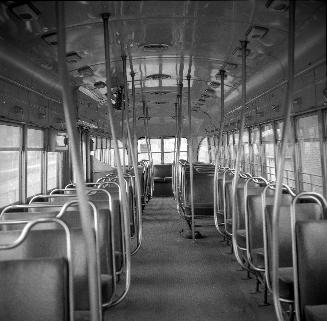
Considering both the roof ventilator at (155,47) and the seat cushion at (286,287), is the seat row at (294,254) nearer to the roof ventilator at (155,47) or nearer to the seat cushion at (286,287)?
the seat cushion at (286,287)

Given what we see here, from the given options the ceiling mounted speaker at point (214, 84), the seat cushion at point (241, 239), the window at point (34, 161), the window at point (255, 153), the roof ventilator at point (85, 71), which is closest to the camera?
the seat cushion at point (241, 239)

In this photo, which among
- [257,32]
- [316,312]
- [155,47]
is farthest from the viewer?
[155,47]

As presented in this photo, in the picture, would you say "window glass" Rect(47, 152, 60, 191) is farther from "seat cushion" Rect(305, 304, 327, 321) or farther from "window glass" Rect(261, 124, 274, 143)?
"seat cushion" Rect(305, 304, 327, 321)

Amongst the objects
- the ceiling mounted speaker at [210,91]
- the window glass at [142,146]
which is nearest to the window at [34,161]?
the ceiling mounted speaker at [210,91]

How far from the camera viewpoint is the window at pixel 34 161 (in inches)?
165

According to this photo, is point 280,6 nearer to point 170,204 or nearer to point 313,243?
point 313,243

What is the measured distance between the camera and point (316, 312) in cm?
194

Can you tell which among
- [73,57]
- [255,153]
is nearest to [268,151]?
[255,153]

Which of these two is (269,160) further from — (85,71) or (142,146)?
(142,146)

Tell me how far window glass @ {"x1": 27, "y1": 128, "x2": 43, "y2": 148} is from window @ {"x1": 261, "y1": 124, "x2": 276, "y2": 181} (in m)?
2.82

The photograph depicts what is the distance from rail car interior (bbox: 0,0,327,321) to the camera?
1.74 metres

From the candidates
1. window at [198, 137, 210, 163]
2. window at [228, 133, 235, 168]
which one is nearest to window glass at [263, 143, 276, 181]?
window at [228, 133, 235, 168]

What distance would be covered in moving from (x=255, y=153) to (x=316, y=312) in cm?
432

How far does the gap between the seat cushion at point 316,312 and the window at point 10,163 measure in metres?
2.69
